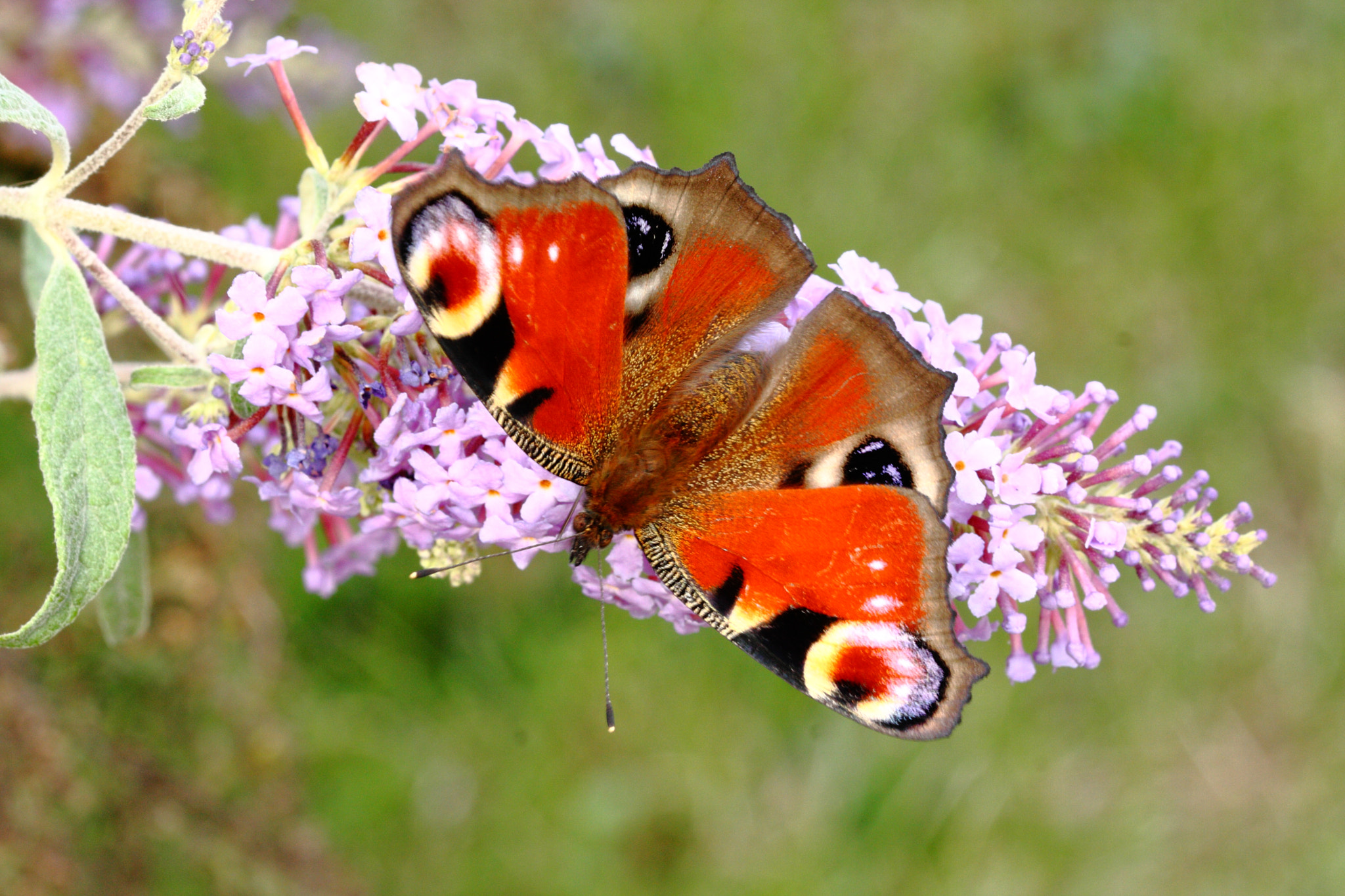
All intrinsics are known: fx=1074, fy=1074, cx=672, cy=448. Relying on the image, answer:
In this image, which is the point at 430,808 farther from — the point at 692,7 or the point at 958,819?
the point at 692,7

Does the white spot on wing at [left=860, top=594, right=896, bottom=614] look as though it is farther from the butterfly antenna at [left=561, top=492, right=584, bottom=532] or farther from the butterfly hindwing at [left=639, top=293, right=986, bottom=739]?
the butterfly antenna at [left=561, top=492, right=584, bottom=532]

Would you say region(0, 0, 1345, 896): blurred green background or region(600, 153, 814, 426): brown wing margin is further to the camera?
region(0, 0, 1345, 896): blurred green background

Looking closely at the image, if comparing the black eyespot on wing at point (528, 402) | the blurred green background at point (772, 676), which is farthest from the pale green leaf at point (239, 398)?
the blurred green background at point (772, 676)

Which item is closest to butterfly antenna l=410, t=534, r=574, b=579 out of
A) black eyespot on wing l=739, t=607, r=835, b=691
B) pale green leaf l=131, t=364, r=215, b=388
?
black eyespot on wing l=739, t=607, r=835, b=691

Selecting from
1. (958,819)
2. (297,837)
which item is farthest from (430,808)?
(958,819)

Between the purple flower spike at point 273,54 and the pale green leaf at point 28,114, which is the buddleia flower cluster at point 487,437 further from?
the pale green leaf at point 28,114
